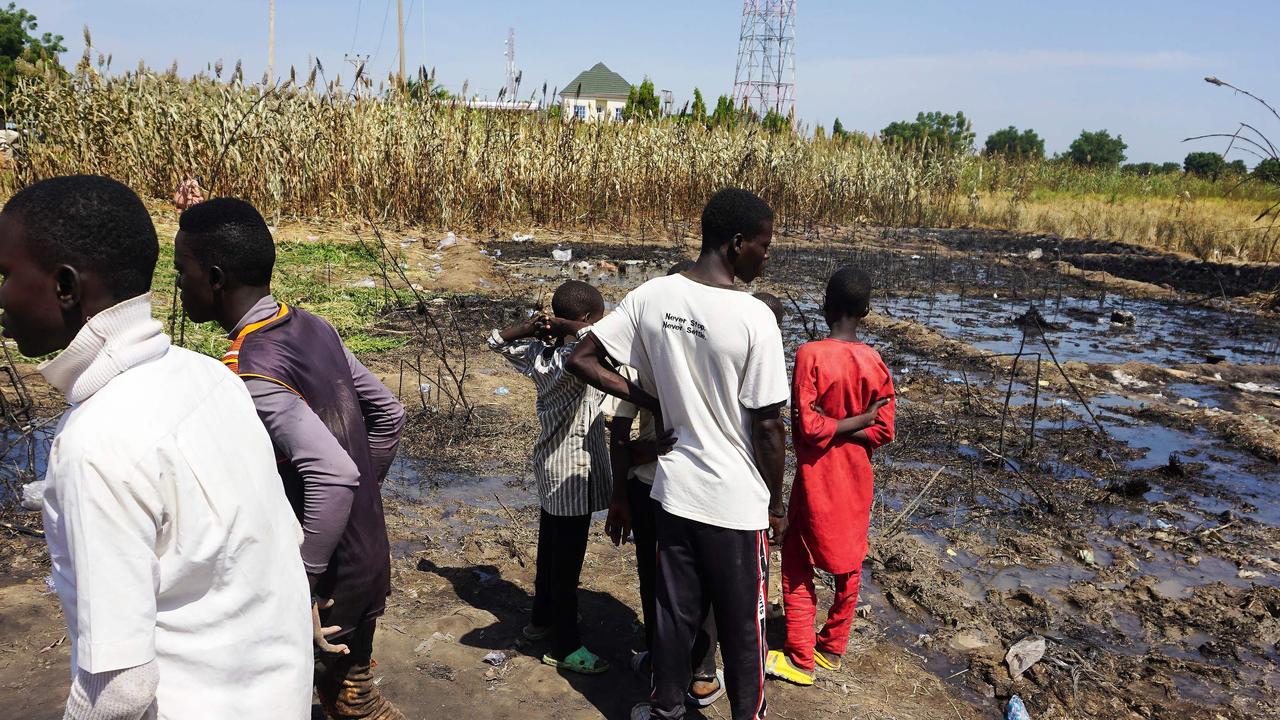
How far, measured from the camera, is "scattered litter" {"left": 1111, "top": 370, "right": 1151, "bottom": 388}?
8.24m

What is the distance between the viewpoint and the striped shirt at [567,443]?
3.14 metres

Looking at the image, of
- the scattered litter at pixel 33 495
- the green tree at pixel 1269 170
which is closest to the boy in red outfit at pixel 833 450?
the scattered litter at pixel 33 495

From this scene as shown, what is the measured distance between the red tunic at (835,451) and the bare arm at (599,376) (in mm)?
630

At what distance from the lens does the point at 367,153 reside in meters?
13.1

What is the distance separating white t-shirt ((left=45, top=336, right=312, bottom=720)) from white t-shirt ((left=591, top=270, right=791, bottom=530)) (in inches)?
51.0

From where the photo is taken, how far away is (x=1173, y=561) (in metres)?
4.64

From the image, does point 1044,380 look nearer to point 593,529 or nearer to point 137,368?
point 593,529

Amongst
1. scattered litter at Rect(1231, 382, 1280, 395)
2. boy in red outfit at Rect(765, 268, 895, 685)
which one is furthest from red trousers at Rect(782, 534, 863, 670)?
scattered litter at Rect(1231, 382, 1280, 395)

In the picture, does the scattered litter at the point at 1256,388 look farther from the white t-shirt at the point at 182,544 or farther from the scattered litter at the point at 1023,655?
the white t-shirt at the point at 182,544

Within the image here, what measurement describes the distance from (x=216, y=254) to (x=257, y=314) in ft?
0.51

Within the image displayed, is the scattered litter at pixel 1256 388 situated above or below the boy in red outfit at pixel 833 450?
below

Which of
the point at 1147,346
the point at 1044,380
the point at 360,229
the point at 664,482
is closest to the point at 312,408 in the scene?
the point at 664,482

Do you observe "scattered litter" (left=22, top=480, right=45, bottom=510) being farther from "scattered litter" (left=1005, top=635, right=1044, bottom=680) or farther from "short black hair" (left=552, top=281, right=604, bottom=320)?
"scattered litter" (left=1005, top=635, right=1044, bottom=680)

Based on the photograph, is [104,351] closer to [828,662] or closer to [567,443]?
[567,443]
